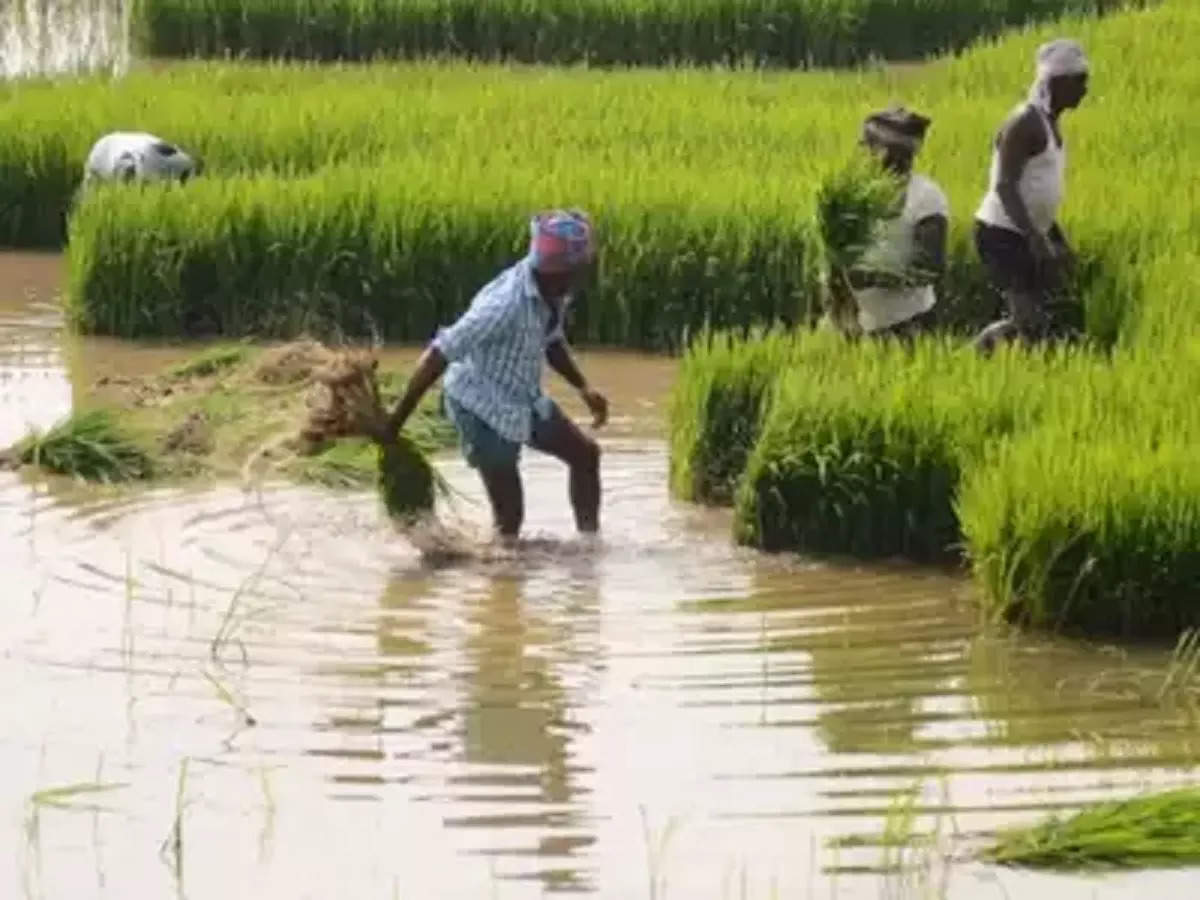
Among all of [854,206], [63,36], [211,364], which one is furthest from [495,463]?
[63,36]

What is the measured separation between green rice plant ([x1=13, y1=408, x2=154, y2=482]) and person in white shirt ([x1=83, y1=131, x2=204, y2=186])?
3114 millimetres

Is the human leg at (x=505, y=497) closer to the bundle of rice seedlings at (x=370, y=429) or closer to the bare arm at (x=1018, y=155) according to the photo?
the bundle of rice seedlings at (x=370, y=429)

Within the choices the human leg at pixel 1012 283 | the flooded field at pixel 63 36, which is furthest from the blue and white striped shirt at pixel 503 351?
the flooded field at pixel 63 36

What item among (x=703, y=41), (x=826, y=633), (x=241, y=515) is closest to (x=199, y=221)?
(x=241, y=515)

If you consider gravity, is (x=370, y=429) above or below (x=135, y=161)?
below

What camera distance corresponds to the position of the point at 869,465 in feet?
24.4

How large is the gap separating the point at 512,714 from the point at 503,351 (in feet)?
4.81

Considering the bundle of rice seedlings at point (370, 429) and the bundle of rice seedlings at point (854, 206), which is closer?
the bundle of rice seedlings at point (370, 429)

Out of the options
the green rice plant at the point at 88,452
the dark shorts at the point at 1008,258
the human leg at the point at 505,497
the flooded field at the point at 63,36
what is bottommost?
the green rice plant at the point at 88,452

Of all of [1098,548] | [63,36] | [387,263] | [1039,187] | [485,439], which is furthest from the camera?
[63,36]

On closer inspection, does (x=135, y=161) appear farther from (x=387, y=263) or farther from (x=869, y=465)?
(x=869, y=465)

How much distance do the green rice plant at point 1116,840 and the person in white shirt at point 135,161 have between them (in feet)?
22.9

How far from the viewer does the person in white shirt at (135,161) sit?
11.5 meters

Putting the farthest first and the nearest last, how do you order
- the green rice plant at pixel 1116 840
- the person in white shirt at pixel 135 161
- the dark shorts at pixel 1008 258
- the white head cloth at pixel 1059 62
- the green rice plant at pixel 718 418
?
the person in white shirt at pixel 135 161 → the dark shorts at pixel 1008 258 → the white head cloth at pixel 1059 62 → the green rice plant at pixel 718 418 → the green rice plant at pixel 1116 840
